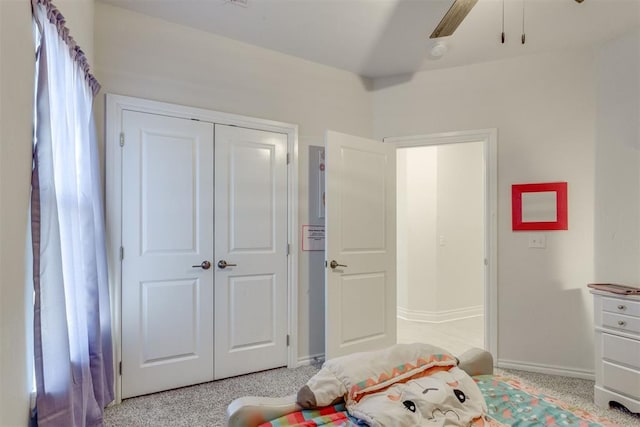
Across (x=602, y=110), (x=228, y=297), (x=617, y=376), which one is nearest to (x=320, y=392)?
(x=228, y=297)

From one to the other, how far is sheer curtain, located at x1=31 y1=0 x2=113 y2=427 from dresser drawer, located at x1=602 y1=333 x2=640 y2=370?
10.3 ft

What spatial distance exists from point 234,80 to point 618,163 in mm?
3071

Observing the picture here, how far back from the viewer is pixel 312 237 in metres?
3.27

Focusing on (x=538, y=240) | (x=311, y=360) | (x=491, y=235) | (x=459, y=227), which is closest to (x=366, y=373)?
(x=311, y=360)

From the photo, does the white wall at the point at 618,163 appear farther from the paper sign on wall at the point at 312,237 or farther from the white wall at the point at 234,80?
the paper sign on wall at the point at 312,237

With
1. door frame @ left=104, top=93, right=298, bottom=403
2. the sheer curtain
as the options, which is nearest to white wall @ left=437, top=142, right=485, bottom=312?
door frame @ left=104, top=93, right=298, bottom=403

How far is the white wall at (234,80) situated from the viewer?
251 centimetres

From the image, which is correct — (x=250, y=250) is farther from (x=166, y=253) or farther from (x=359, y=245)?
(x=359, y=245)

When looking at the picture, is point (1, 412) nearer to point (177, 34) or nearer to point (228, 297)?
point (228, 297)

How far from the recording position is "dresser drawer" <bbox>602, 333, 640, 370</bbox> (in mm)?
2316

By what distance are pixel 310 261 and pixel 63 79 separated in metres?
2.20

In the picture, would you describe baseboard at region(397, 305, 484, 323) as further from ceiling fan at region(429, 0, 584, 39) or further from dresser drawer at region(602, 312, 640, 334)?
ceiling fan at region(429, 0, 584, 39)

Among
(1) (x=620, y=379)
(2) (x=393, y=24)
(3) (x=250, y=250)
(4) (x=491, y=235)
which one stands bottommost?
(1) (x=620, y=379)

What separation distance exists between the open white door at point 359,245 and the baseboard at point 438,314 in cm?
147
